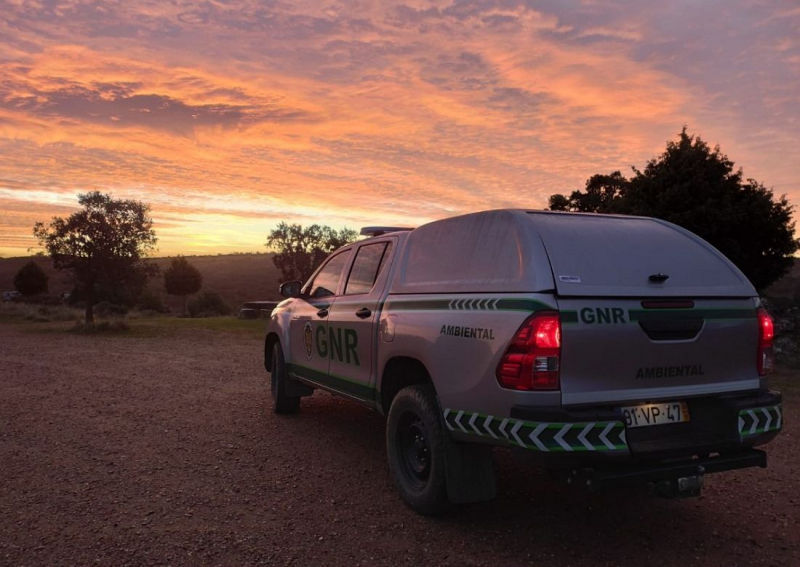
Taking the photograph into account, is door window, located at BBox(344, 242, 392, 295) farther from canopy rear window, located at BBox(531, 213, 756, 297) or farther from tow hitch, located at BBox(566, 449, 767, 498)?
tow hitch, located at BBox(566, 449, 767, 498)

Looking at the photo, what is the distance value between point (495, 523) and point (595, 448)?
Answer: 1240 millimetres

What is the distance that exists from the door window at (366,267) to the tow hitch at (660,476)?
8.34 ft

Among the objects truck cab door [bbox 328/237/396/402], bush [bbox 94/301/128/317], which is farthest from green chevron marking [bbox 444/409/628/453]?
bush [bbox 94/301/128/317]

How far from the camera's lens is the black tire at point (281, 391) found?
7.39 meters

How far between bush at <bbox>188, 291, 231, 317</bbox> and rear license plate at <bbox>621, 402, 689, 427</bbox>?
118 ft

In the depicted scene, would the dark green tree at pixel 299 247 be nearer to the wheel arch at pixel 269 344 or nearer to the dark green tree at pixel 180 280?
the dark green tree at pixel 180 280

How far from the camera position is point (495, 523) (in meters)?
4.25

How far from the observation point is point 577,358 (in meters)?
3.37

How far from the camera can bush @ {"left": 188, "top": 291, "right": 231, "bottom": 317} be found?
37719 millimetres

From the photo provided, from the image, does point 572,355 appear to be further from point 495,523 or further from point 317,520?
point 317,520

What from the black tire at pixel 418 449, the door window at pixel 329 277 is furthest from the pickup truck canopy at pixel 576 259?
the door window at pixel 329 277

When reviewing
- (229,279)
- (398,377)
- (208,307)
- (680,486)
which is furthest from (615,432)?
(229,279)

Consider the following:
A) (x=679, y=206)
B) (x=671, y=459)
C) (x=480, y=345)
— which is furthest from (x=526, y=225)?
(x=679, y=206)

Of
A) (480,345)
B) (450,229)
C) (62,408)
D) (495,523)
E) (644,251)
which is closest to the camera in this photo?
(480,345)
